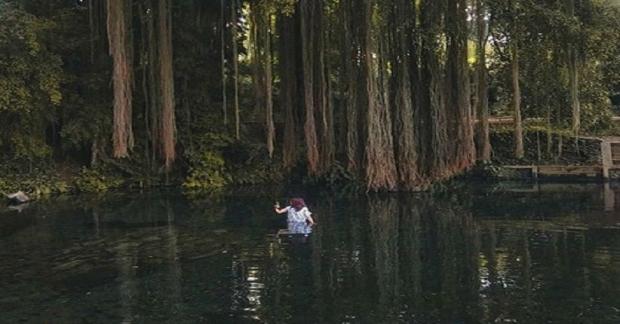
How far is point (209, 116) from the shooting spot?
28.6 m

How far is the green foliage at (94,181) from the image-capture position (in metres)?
26.5

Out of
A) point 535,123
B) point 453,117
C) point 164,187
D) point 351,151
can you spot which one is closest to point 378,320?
point 351,151

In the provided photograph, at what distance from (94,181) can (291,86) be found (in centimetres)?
852

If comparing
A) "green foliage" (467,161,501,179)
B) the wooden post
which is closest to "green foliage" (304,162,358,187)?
"green foliage" (467,161,501,179)

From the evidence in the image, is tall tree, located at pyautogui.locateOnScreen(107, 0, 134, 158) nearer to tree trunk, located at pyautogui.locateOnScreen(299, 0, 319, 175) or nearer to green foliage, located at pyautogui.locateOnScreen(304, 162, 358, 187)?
tree trunk, located at pyautogui.locateOnScreen(299, 0, 319, 175)

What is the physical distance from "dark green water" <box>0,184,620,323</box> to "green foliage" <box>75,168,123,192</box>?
5281 mm

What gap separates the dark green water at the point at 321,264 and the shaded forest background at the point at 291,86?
268 cm

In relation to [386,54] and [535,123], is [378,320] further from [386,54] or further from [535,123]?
[535,123]

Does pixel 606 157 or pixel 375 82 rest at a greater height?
pixel 375 82

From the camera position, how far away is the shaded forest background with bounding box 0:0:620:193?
21469mm

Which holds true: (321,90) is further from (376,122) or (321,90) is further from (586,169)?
(586,169)

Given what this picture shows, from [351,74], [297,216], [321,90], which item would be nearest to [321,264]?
[297,216]

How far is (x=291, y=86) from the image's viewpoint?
24.3 meters

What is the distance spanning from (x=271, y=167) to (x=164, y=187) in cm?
430
